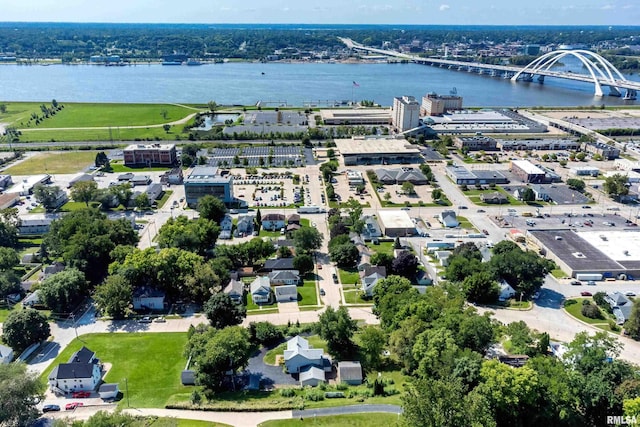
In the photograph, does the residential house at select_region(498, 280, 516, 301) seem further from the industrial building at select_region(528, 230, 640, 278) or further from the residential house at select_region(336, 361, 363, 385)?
the residential house at select_region(336, 361, 363, 385)

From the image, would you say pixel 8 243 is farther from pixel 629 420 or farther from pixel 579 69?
pixel 579 69

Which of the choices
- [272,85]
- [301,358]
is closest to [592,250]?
[301,358]

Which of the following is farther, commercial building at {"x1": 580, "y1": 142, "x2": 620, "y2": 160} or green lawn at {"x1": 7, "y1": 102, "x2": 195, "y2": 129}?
green lawn at {"x1": 7, "y1": 102, "x2": 195, "y2": 129}

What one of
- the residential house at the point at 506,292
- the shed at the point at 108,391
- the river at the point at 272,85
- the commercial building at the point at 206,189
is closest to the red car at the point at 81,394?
the shed at the point at 108,391

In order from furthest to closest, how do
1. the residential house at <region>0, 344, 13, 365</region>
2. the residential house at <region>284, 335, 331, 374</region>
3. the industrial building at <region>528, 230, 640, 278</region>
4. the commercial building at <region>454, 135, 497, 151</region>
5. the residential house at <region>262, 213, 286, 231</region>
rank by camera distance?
the commercial building at <region>454, 135, 497, 151</region> < the residential house at <region>262, 213, 286, 231</region> < the industrial building at <region>528, 230, 640, 278</region> < the residential house at <region>0, 344, 13, 365</region> < the residential house at <region>284, 335, 331, 374</region>

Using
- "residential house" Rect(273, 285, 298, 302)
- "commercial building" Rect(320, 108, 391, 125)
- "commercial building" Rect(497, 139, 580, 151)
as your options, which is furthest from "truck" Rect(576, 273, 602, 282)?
"commercial building" Rect(320, 108, 391, 125)

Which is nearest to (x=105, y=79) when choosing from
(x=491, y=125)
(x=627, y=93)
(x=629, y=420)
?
(x=491, y=125)

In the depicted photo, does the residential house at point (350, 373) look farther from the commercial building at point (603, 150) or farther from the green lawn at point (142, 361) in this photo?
the commercial building at point (603, 150)
